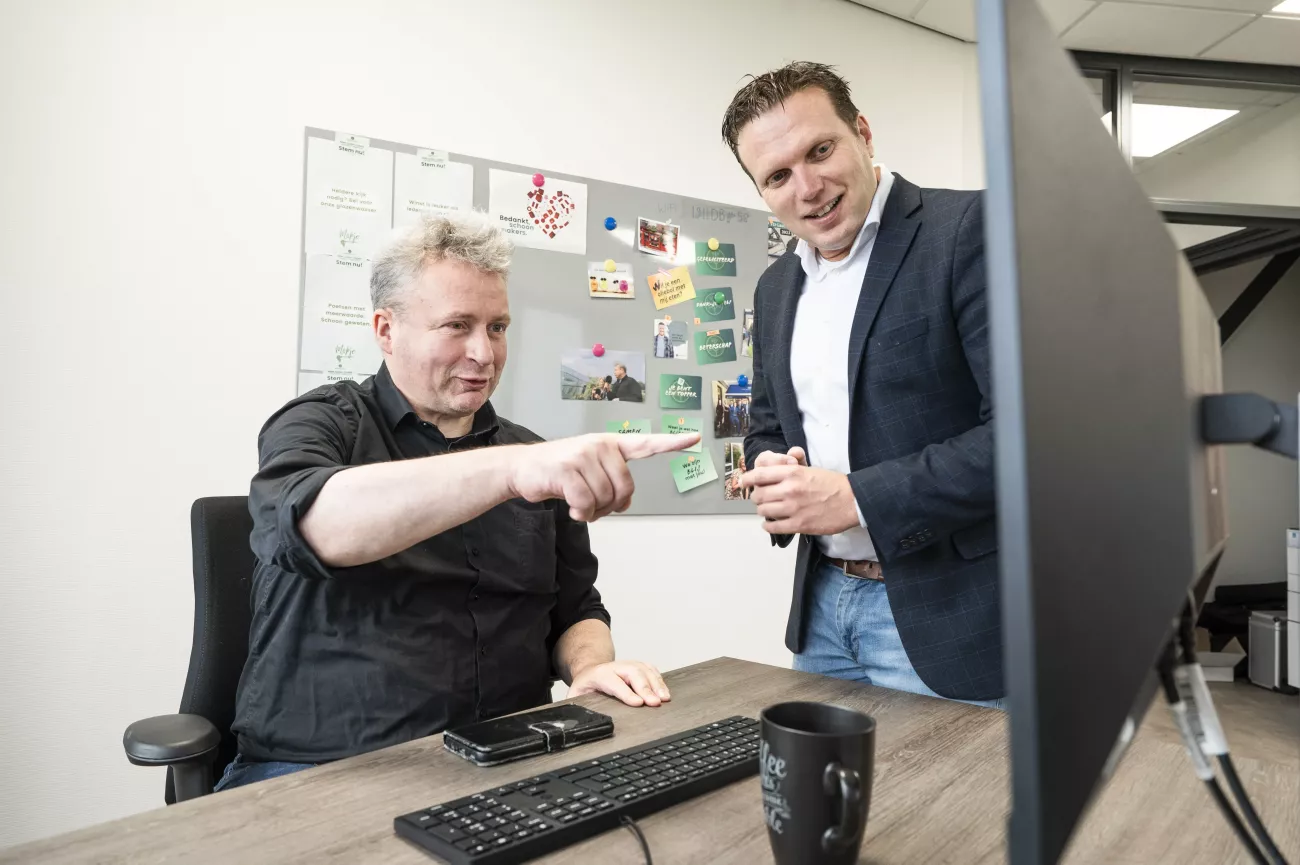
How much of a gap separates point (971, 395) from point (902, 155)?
2319 millimetres

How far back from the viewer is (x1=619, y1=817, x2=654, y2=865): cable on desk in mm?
611

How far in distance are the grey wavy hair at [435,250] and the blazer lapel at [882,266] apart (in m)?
0.59

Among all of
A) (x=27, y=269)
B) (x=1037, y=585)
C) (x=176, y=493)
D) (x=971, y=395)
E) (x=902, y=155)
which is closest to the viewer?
(x=1037, y=585)

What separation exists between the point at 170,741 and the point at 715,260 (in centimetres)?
227

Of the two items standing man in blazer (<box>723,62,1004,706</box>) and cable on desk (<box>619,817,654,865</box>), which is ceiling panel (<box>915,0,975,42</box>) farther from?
cable on desk (<box>619,817,654,865</box>)

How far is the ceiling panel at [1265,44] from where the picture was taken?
A: 337cm

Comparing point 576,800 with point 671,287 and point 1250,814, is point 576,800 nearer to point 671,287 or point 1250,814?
point 1250,814

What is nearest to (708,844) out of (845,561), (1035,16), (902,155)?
(1035,16)

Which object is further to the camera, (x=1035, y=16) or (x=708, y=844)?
(x=708, y=844)

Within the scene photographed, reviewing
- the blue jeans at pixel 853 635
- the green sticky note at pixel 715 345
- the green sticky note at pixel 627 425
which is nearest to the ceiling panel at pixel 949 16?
the green sticky note at pixel 715 345

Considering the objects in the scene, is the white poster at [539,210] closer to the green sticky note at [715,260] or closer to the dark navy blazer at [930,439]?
the green sticky note at [715,260]

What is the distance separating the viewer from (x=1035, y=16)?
1.09 feet

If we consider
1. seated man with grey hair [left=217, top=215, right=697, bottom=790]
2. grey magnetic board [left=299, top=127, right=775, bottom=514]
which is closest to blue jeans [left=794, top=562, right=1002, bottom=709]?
seated man with grey hair [left=217, top=215, right=697, bottom=790]

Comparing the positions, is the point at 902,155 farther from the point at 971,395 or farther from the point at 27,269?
the point at 27,269
